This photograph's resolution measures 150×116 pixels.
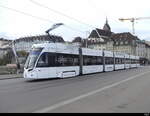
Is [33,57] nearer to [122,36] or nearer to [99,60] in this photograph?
[99,60]

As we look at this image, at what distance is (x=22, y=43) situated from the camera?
139375 millimetres

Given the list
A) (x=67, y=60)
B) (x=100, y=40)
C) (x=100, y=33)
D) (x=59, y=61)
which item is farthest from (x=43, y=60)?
(x=100, y=33)

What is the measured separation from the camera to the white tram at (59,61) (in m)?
24.5

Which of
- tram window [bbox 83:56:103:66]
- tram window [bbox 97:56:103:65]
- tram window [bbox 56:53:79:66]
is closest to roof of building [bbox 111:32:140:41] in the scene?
tram window [bbox 97:56:103:65]

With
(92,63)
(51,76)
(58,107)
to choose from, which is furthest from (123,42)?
(58,107)

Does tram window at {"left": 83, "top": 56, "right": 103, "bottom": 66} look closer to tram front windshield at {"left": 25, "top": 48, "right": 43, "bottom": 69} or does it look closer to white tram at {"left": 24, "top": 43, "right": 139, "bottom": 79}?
white tram at {"left": 24, "top": 43, "right": 139, "bottom": 79}

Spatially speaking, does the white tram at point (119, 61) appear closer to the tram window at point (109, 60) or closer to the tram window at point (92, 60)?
the tram window at point (109, 60)

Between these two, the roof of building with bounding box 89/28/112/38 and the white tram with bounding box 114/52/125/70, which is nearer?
the white tram with bounding box 114/52/125/70

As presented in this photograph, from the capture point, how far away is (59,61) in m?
27.3

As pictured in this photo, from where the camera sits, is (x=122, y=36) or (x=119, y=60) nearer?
(x=119, y=60)

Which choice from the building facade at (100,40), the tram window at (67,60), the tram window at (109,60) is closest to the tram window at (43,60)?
the tram window at (67,60)

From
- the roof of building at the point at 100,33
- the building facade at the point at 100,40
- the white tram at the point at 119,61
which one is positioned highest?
the roof of building at the point at 100,33

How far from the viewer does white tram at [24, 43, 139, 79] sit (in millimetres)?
24531

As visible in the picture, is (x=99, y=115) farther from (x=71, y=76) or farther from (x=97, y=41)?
(x=97, y=41)
